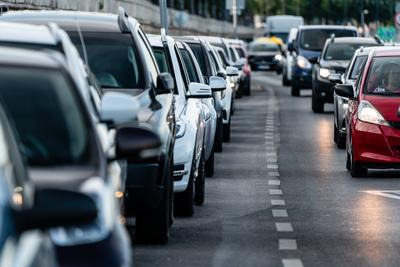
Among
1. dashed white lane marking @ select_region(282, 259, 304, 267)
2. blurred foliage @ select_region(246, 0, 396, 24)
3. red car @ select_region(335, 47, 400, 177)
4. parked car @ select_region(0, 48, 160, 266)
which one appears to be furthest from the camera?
blurred foliage @ select_region(246, 0, 396, 24)

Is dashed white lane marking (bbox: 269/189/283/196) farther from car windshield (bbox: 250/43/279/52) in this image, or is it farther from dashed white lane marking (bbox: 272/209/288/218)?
car windshield (bbox: 250/43/279/52)

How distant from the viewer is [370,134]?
19797 millimetres

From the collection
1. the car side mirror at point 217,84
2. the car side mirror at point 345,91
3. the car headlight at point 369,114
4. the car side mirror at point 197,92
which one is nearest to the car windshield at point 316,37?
the car side mirror at point 345,91

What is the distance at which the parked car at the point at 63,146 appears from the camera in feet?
19.9

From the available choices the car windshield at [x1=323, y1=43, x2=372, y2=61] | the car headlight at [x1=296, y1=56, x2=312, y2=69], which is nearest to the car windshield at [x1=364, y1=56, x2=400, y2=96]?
the car windshield at [x1=323, y1=43, x2=372, y2=61]

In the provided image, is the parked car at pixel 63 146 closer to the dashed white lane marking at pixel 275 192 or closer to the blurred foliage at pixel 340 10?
the dashed white lane marking at pixel 275 192

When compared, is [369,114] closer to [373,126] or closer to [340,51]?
[373,126]

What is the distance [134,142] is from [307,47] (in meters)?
41.8

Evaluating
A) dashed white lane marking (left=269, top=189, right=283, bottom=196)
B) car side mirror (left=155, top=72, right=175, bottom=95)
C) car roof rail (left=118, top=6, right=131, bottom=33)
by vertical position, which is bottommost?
dashed white lane marking (left=269, top=189, right=283, bottom=196)

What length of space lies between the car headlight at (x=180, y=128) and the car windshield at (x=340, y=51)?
23.5m

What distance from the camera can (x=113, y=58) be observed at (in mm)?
13234

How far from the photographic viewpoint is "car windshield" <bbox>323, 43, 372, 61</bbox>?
126 feet

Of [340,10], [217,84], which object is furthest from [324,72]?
[340,10]

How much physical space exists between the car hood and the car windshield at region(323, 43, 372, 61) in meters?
18.1
